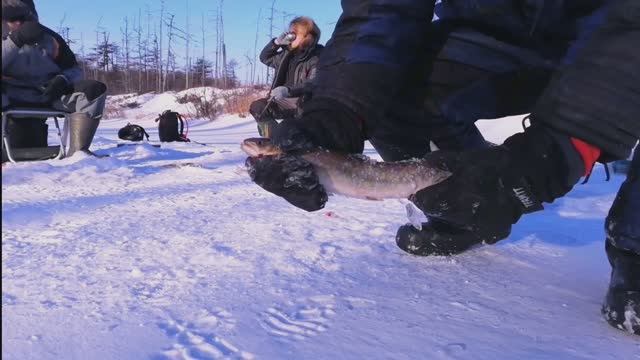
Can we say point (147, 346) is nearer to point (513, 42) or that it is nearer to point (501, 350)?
point (501, 350)

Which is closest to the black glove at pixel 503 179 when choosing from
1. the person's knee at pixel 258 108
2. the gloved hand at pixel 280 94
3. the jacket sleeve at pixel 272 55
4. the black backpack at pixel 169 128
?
the gloved hand at pixel 280 94

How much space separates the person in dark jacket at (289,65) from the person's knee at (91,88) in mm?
1285

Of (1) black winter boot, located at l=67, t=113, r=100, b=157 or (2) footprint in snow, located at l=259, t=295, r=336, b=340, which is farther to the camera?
(1) black winter boot, located at l=67, t=113, r=100, b=157

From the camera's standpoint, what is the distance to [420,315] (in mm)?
823

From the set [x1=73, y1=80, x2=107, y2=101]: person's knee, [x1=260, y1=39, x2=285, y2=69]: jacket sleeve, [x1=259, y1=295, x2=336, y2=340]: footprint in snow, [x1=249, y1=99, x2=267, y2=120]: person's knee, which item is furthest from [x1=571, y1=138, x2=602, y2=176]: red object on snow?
[x1=260, y1=39, x2=285, y2=69]: jacket sleeve

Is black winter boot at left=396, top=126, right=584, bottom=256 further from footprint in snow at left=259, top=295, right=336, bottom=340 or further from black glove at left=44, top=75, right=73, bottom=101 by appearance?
black glove at left=44, top=75, right=73, bottom=101

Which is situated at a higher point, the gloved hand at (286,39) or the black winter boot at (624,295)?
the gloved hand at (286,39)

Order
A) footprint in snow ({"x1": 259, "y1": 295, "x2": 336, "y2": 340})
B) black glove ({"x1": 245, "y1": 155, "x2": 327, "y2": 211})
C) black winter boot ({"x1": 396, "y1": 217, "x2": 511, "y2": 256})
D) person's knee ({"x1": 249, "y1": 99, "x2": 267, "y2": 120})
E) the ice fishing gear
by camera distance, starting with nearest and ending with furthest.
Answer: black glove ({"x1": 245, "y1": 155, "x2": 327, "y2": 211}) < footprint in snow ({"x1": 259, "y1": 295, "x2": 336, "y2": 340}) < black winter boot ({"x1": 396, "y1": 217, "x2": 511, "y2": 256}) < the ice fishing gear < person's knee ({"x1": 249, "y1": 99, "x2": 267, "y2": 120})

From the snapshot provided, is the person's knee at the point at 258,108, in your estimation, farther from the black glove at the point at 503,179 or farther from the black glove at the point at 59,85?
the black glove at the point at 503,179

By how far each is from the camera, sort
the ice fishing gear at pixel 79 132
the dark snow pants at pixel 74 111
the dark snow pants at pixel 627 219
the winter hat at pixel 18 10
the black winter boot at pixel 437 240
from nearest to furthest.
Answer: the winter hat at pixel 18 10 → the dark snow pants at pixel 627 219 → the black winter boot at pixel 437 240 → the dark snow pants at pixel 74 111 → the ice fishing gear at pixel 79 132

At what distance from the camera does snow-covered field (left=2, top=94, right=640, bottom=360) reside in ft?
2.28

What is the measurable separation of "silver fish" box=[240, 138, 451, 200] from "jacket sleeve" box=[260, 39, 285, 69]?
3991 mm

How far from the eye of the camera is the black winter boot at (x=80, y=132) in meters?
3.09

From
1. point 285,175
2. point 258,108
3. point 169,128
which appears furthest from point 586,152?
point 169,128
